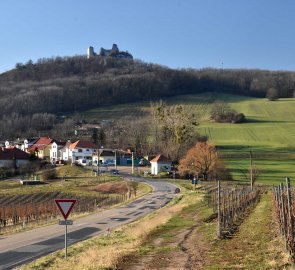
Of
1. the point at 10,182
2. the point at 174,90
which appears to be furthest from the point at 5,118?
the point at 10,182

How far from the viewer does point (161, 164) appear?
3585 inches

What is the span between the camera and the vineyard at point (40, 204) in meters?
48.9

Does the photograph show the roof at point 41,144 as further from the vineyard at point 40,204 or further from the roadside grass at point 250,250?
the roadside grass at point 250,250

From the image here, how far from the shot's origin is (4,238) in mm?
28766

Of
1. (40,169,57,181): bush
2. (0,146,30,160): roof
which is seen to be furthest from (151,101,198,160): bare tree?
(0,146,30,160): roof

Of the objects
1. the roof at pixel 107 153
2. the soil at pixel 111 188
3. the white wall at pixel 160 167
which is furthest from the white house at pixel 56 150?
the soil at pixel 111 188

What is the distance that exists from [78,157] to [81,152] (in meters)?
1.39

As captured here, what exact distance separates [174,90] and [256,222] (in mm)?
173710

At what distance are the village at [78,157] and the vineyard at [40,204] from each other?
26.8 metres

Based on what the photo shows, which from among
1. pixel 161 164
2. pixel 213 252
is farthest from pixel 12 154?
pixel 213 252

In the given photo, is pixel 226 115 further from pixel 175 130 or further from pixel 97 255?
pixel 97 255

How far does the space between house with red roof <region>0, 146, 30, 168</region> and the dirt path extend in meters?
84.3

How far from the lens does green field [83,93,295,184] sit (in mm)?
90062

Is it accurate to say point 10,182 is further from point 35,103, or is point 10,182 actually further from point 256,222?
point 35,103
